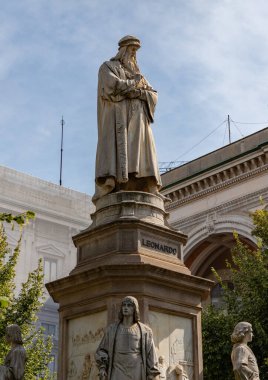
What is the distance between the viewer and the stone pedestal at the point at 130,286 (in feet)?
35.6

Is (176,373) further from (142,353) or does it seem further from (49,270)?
(49,270)

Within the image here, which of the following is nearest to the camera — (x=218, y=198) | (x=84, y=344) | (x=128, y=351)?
(x=128, y=351)

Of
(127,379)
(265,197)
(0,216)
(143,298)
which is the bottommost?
(127,379)

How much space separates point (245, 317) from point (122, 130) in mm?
12394

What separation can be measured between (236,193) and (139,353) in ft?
79.0

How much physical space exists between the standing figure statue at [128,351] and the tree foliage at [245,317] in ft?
42.8

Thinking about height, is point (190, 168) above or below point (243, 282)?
above

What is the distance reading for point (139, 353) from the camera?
9.48m

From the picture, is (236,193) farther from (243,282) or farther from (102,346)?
(102,346)

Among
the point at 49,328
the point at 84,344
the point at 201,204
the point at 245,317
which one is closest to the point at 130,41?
the point at 84,344

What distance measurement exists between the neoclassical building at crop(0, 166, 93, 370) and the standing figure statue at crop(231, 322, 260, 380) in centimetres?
2981

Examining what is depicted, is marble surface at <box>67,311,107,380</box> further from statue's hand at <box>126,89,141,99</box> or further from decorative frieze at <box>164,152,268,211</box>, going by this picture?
decorative frieze at <box>164,152,268,211</box>

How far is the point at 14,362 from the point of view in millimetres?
10117

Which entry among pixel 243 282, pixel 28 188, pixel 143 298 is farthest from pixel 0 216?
pixel 28 188
